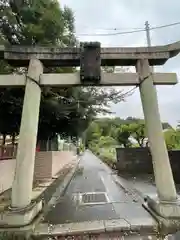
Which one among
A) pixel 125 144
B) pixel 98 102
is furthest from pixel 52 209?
pixel 125 144

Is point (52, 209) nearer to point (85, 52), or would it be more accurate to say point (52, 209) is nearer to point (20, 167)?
point (20, 167)

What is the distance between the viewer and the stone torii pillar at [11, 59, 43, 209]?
6.34m

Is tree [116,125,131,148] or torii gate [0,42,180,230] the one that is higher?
tree [116,125,131,148]

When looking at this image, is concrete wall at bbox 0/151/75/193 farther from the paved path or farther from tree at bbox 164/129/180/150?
tree at bbox 164/129/180/150

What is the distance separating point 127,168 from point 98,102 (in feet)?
20.0

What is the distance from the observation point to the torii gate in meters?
6.49

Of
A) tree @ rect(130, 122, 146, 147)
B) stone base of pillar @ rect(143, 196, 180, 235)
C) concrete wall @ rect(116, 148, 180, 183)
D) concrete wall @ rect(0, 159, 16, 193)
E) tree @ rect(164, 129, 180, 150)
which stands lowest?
stone base of pillar @ rect(143, 196, 180, 235)

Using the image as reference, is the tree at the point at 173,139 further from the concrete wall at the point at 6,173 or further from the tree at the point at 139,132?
the concrete wall at the point at 6,173

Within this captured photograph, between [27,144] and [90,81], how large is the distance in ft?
7.77

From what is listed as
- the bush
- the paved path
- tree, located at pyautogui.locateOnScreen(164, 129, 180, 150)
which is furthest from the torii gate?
the bush

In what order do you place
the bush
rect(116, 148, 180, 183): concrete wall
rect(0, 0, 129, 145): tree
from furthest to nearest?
the bush < rect(116, 148, 180, 183): concrete wall < rect(0, 0, 129, 145): tree

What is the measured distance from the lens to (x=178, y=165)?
44.4ft

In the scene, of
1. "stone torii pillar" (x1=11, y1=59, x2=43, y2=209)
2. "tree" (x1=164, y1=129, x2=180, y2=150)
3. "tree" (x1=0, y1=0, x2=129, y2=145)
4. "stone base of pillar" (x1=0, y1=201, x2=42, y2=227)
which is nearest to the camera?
"stone base of pillar" (x1=0, y1=201, x2=42, y2=227)

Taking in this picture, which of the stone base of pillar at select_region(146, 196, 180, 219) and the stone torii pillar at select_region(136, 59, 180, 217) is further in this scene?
the stone torii pillar at select_region(136, 59, 180, 217)
